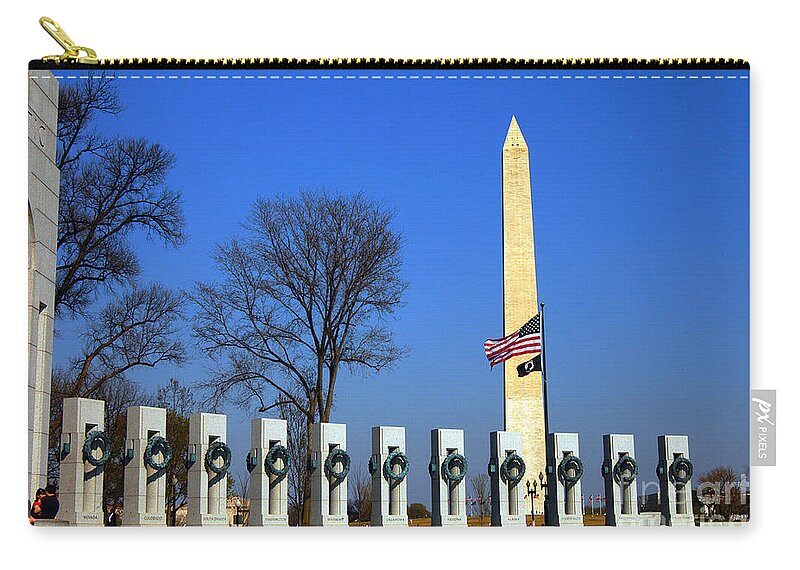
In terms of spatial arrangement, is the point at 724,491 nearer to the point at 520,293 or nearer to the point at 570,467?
the point at 570,467

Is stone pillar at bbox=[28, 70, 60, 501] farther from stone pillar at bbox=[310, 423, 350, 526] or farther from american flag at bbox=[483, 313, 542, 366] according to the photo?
american flag at bbox=[483, 313, 542, 366]

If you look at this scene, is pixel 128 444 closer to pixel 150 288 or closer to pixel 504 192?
pixel 150 288

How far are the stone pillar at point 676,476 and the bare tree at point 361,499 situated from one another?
2.04 metres

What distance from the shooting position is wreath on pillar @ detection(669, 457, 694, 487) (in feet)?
30.5

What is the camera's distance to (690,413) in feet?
30.6

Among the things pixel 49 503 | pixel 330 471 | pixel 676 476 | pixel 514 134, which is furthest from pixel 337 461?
pixel 514 134

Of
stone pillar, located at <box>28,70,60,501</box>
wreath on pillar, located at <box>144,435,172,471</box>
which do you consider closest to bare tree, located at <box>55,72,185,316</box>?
stone pillar, located at <box>28,70,60,501</box>

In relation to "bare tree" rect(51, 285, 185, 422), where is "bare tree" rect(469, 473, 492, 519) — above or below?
below

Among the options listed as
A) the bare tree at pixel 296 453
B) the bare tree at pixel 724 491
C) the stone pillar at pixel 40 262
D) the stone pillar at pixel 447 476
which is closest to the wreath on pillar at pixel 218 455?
the bare tree at pixel 296 453

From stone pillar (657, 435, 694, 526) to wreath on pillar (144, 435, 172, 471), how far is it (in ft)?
Answer: 11.3

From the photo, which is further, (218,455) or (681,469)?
(218,455)

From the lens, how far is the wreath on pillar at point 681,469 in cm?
930

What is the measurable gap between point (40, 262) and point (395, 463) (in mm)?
2828

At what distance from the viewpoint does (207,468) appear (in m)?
9.62
